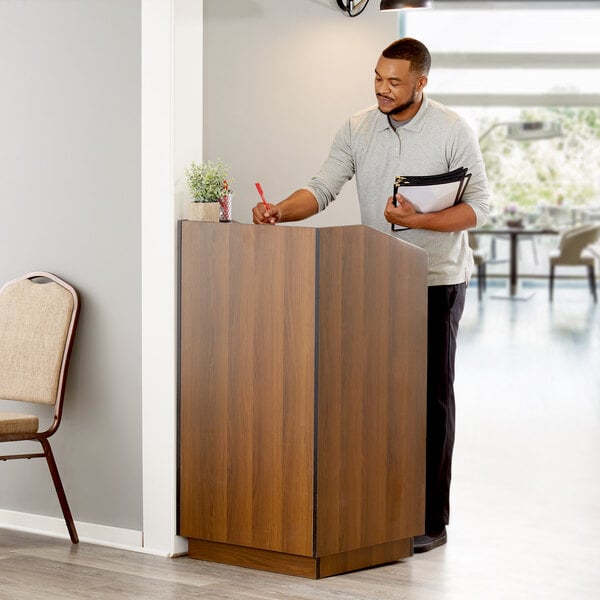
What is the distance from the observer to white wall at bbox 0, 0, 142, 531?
3600 mm

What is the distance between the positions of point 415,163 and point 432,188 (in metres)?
0.26

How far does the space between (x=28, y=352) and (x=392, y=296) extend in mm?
1365

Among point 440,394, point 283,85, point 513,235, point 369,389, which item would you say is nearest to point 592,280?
point 513,235

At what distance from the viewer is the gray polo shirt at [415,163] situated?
11.9 feet

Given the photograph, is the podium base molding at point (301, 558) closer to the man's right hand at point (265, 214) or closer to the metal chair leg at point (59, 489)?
the metal chair leg at point (59, 489)

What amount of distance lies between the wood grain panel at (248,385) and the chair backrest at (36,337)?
49cm

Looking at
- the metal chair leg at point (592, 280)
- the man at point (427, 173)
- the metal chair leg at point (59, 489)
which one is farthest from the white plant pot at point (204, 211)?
the metal chair leg at point (592, 280)

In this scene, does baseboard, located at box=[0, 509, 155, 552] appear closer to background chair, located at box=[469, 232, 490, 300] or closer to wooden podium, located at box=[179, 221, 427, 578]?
wooden podium, located at box=[179, 221, 427, 578]

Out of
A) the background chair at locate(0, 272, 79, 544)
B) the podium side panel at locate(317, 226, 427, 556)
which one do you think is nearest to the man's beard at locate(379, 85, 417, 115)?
the podium side panel at locate(317, 226, 427, 556)

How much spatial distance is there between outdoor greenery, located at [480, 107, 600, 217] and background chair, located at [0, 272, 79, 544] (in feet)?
32.1

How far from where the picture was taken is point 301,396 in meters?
3.21

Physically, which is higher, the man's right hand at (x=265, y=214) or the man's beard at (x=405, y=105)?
the man's beard at (x=405, y=105)

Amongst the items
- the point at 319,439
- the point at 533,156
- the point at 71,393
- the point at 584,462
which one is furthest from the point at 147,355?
the point at 533,156

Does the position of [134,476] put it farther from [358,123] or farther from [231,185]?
[358,123]
